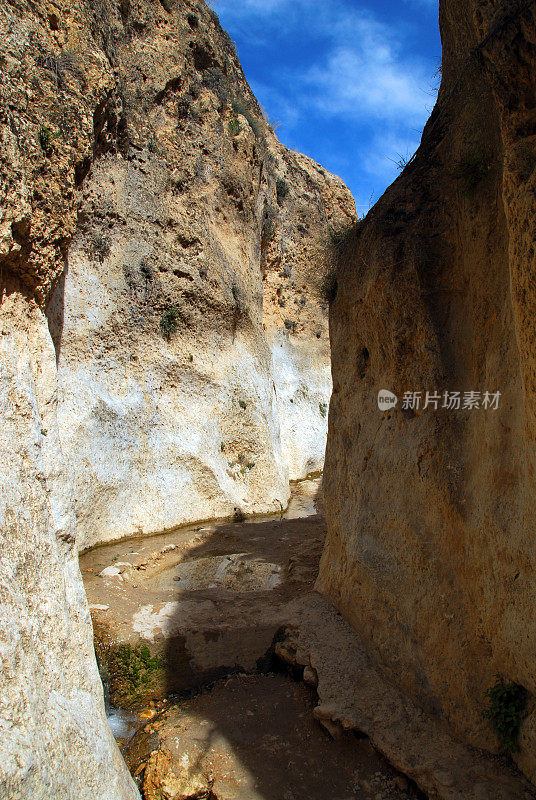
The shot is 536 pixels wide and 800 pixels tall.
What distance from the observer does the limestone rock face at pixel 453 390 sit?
109 inches

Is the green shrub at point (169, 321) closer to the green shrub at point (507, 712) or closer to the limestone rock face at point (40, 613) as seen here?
the limestone rock face at point (40, 613)

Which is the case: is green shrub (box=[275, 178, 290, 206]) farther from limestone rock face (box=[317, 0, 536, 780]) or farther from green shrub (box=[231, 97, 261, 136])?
limestone rock face (box=[317, 0, 536, 780])

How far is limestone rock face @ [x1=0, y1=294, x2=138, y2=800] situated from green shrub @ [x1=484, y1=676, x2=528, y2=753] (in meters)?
2.15

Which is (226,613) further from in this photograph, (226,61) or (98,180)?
(226,61)

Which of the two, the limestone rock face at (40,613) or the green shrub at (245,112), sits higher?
the green shrub at (245,112)

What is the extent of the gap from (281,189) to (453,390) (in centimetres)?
1381

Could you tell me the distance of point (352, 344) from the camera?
5.28 m

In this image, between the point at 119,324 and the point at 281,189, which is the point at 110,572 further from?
the point at 281,189

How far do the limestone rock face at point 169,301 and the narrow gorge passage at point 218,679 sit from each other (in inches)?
64.5

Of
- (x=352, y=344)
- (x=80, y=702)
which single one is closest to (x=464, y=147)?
(x=352, y=344)

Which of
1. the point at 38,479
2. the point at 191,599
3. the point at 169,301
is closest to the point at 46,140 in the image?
the point at 38,479

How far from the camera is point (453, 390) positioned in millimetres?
3891

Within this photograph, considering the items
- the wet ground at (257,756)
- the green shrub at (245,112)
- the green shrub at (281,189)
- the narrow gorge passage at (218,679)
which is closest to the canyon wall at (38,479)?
the wet ground at (257,756)

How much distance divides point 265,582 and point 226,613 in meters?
0.90
